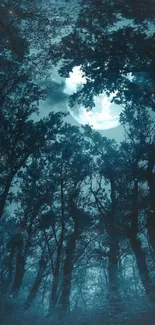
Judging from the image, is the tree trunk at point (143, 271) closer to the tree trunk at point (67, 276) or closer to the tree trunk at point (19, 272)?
the tree trunk at point (67, 276)

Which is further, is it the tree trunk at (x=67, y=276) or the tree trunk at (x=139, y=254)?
the tree trunk at (x=67, y=276)

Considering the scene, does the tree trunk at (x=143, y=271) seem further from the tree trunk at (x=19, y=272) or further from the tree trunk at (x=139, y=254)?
the tree trunk at (x=19, y=272)

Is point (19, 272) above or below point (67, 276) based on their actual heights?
above

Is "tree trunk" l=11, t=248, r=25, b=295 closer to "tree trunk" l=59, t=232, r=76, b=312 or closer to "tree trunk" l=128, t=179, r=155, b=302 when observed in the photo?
"tree trunk" l=59, t=232, r=76, b=312

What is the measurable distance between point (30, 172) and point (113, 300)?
1570 cm

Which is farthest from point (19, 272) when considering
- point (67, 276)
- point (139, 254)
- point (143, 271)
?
point (143, 271)

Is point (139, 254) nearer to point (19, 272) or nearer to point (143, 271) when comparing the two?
point (143, 271)

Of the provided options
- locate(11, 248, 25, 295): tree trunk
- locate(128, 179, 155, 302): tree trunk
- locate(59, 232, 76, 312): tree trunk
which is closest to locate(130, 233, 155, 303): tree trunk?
locate(128, 179, 155, 302): tree trunk

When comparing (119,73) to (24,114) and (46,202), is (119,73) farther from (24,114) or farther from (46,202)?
(46,202)

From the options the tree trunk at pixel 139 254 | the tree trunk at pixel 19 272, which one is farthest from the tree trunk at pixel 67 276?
the tree trunk at pixel 139 254

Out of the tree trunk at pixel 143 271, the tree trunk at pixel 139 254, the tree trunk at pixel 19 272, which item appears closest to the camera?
the tree trunk at pixel 143 271

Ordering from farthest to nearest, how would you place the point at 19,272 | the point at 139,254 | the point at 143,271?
the point at 19,272
the point at 139,254
the point at 143,271

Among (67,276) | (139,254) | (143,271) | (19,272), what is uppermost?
(19,272)

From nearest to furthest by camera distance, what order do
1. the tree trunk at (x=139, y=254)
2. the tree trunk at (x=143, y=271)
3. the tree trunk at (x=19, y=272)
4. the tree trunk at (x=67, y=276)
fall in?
the tree trunk at (x=143, y=271) < the tree trunk at (x=139, y=254) < the tree trunk at (x=67, y=276) < the tree trunk at (x=19, y=272)
